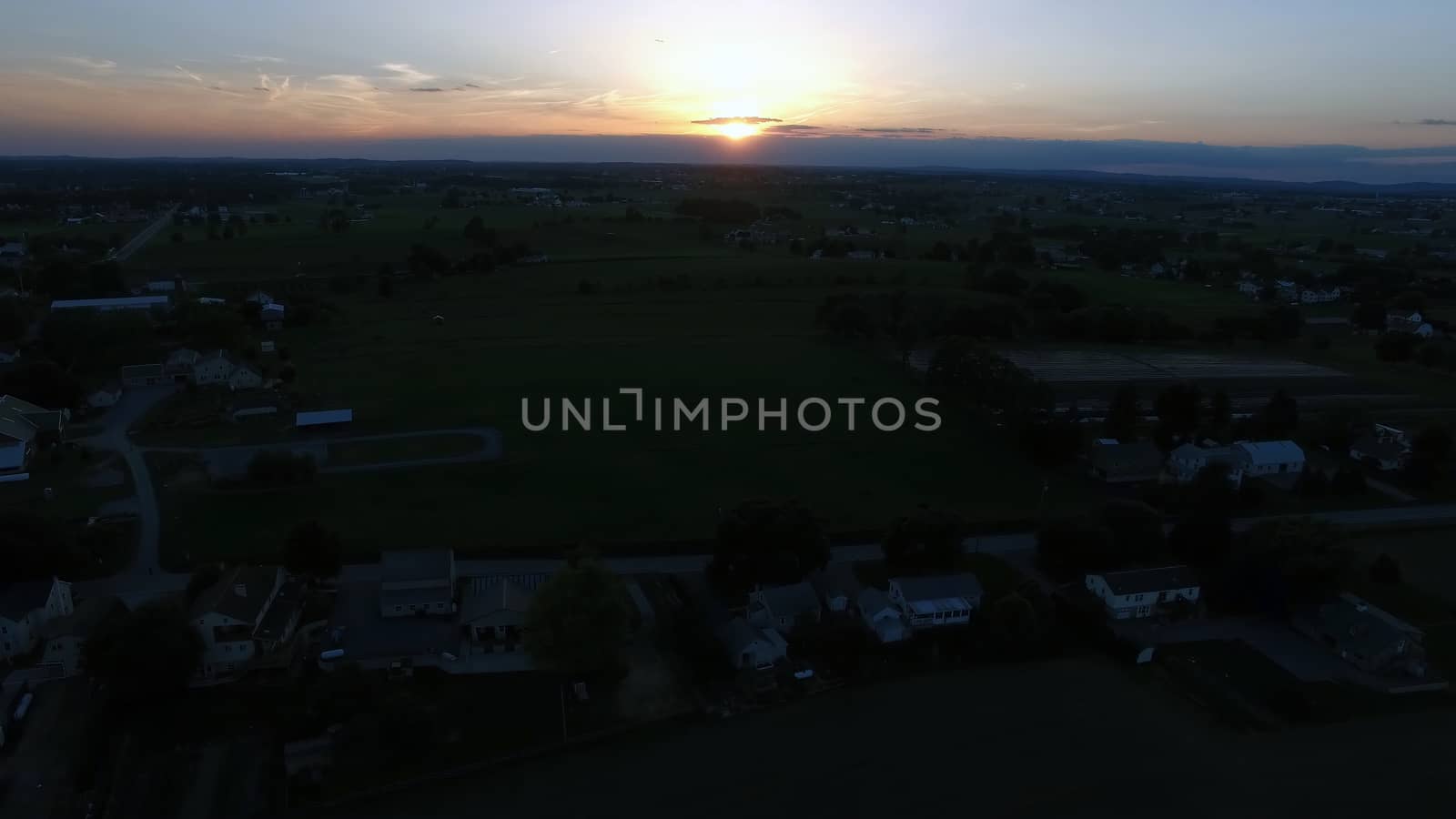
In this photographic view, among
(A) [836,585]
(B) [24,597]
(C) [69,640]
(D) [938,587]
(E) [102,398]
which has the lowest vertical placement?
(A) [836,585]

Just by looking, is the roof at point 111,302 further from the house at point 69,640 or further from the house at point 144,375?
the house at point 69,640

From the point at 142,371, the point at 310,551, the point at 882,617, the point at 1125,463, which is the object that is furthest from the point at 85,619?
the point at 1125,463

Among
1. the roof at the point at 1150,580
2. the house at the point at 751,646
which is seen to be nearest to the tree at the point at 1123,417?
the roof at the point at 1150,580

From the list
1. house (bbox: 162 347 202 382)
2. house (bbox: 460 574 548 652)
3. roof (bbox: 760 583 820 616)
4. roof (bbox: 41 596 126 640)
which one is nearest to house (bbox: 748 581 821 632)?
roof (bbox: 760 583 820 616)

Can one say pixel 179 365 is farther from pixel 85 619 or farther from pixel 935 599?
pixel 935 599

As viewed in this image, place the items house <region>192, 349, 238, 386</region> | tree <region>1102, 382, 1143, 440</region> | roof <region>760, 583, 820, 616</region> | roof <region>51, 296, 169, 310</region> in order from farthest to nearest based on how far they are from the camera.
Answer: roof <region>51, 296, 169, 310</region> → house <region>192, 349, 238, 386</region> → tree <region>1102, 382, 1143, 440</region> → roof <region>760, 583, 820, 616</region>

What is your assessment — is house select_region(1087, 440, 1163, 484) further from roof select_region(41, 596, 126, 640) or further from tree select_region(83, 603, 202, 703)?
roof select_region(41, 596, 126, 640)
